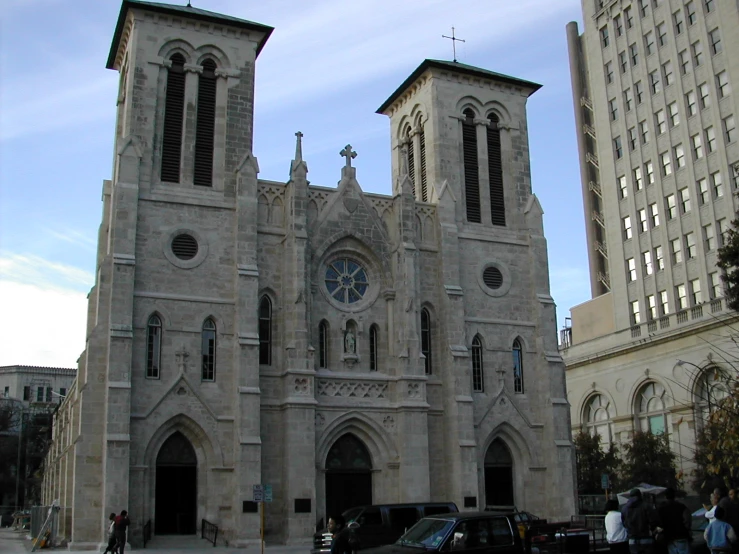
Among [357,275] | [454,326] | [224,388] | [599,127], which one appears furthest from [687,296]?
[224,388]

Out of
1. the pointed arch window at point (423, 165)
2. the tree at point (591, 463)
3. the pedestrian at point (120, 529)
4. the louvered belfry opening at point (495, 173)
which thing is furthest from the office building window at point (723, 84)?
the pedestrian at point (120, 529)

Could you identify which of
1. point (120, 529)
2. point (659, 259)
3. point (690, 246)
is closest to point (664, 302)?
point (659, 259)

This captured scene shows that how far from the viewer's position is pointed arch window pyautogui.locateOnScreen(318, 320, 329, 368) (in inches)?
1428

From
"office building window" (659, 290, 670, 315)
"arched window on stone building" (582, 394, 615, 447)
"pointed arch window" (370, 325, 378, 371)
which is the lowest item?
"arched window on stone building" (582, 394, 615, 447)

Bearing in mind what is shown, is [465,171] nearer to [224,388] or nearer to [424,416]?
[424,416]

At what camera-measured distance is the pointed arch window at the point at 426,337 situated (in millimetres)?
38156

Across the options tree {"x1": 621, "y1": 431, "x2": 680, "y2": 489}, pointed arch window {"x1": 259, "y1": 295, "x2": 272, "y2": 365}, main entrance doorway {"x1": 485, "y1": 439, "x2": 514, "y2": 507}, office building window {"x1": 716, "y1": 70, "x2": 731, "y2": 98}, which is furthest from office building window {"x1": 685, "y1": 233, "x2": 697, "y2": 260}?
pointed arch window {"x1": 259, "y1": 295, "x2": 272, "y2": 365}

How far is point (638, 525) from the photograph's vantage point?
1650 centimetres

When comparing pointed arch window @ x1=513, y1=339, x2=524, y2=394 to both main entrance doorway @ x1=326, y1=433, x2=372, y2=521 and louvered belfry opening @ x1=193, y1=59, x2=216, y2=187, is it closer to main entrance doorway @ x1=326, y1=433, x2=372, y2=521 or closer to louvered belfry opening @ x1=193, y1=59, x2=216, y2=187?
main entrance doorway @ x1=326, y1=433, x2=372, y2=521

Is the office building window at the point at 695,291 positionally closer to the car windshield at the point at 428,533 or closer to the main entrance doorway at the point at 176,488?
the main entrance doorway at the point at 176,488

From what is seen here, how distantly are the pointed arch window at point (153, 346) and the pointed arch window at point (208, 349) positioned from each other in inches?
65.2

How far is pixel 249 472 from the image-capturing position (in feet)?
106

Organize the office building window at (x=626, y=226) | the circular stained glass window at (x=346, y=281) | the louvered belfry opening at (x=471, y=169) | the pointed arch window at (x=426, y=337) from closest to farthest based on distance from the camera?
the circular stained glass window at (x=346, y=281), the pointed arch window at (x=426, y=337), the louvered belfry opening at (x=471, y=169), the office building window at (x=626, y=226)

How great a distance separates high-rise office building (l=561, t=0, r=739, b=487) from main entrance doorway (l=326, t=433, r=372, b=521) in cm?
1917
